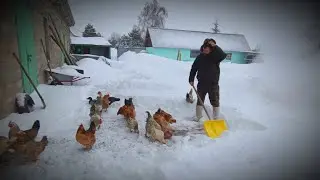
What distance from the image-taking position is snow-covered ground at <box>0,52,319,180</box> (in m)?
2.66

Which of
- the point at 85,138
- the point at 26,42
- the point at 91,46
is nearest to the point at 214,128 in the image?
the point at 85,138

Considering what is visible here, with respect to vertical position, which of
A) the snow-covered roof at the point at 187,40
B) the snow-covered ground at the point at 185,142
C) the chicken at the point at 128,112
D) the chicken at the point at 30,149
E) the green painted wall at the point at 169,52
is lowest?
the snow-covered ground at the point at 185,142

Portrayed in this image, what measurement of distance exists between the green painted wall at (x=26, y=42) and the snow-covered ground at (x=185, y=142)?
0.44 meters

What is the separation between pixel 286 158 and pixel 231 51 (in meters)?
25.9

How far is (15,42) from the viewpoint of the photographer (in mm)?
4488

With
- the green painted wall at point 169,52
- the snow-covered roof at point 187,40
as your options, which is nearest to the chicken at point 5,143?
the snow-covered roof at point 187,40

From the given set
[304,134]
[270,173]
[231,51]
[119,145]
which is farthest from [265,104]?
[231,51]

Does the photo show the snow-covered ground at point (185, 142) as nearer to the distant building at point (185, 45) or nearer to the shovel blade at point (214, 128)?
the shovel blade at point (214, 128)

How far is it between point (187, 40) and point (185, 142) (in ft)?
80.5

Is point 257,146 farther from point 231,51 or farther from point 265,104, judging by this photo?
point 231,51

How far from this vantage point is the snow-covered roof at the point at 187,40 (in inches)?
1011

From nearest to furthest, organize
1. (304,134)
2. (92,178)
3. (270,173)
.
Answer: (92,178), (270,173), (304,134)

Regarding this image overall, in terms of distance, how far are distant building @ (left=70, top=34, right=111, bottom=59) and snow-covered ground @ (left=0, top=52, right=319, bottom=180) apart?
20.2 metres

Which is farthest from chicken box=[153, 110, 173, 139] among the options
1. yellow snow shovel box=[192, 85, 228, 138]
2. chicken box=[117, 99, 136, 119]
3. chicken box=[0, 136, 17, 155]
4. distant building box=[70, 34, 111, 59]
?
distant building box=[70, 34, 111, 59]
